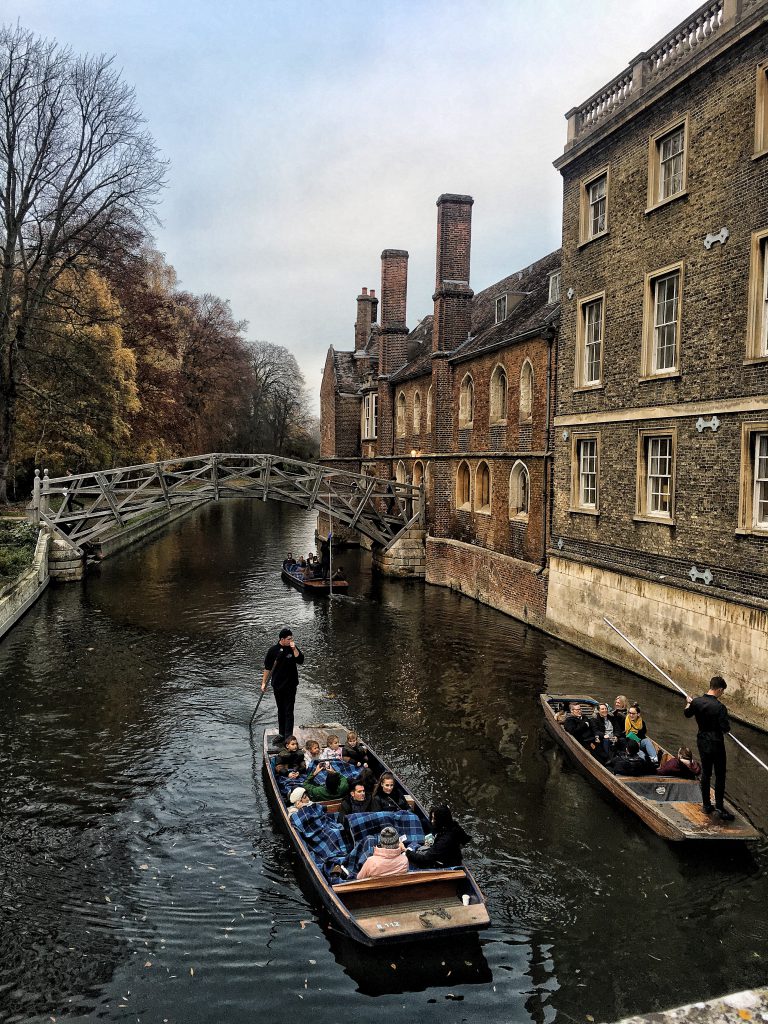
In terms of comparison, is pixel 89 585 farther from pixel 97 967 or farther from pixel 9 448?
pixel 97 967

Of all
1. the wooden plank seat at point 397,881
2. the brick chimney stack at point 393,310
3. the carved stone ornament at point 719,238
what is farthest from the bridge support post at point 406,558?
the wooden plank seat at point 397,881

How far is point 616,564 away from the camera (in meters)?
16.5

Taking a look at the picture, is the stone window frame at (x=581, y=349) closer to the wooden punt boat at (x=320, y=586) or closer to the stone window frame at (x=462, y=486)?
the stone window frame at (x=462, y=486)

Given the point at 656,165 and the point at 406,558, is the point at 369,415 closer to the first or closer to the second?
the point at 406,558

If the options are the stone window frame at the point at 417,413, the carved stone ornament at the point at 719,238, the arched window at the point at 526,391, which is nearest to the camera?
the carved stone ornament at the point at 719,238

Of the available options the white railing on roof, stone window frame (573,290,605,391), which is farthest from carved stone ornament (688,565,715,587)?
the white railing on roof

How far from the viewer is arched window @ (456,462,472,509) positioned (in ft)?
87.7

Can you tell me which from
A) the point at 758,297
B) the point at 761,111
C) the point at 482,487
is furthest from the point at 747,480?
the point at 482,487

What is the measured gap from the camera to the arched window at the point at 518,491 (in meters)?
22.4

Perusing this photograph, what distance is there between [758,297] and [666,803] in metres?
7.83

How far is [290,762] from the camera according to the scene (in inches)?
415

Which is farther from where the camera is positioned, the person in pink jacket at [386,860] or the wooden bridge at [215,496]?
the wooden bridge at [215,496]

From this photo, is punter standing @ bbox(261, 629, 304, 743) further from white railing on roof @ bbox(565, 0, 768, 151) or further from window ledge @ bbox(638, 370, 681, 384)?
white railing on roof @ bbox(565, 0, 768, 151)

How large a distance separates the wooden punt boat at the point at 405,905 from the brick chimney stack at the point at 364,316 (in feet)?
118
